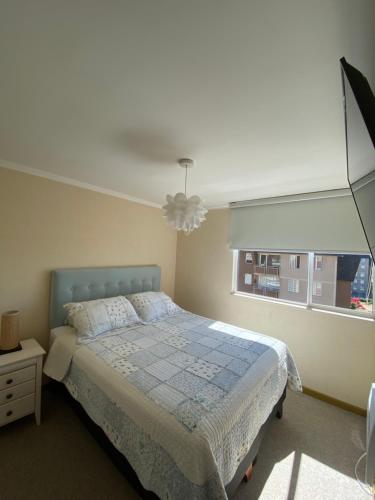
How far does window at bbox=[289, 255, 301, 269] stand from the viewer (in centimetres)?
256

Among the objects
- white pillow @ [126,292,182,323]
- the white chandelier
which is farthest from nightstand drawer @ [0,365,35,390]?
the white chandelier

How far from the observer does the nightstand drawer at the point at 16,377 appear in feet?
5.20

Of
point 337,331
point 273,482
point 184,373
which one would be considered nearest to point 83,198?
point 184,373

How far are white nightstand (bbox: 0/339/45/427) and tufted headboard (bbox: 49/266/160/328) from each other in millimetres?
481

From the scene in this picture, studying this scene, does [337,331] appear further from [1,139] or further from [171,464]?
[1,139]

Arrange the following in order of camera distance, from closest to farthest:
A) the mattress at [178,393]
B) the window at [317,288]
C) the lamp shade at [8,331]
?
1. the mattress at [178,393]
2. the lamp shade at [8,331]
3. the window at [317,288]

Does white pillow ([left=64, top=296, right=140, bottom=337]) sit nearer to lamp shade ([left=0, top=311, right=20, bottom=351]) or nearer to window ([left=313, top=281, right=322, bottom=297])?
lamp shade ([left=0, top=311, right=20, bottom=351])

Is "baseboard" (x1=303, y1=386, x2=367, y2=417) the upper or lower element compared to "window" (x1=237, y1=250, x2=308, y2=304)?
lower

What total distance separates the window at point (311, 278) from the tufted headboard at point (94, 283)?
134 centimetres

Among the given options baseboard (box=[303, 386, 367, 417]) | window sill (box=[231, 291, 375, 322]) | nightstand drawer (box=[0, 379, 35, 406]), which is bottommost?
baseboard (box=[303, 386, 367, 417])

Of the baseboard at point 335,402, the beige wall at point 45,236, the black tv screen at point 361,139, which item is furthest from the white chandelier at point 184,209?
the baseboard at point 335,402

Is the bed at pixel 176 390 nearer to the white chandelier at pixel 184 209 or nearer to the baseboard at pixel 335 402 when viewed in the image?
the baseboard at pixel 335 402

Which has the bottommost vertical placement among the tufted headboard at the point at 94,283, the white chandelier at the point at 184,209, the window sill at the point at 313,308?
the window sill at the point at 313,308

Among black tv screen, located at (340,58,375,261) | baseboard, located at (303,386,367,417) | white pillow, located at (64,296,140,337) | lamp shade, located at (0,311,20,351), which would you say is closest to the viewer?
black tv screen, located at (340,58,375,261)
